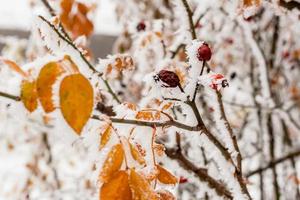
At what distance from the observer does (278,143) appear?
355 cm

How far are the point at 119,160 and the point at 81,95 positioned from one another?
0.43ft

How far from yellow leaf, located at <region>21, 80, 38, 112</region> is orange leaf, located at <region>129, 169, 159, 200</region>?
0.23 meters

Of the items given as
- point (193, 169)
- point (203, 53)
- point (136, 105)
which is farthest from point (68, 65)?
point (193, 169)

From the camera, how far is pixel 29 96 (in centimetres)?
85

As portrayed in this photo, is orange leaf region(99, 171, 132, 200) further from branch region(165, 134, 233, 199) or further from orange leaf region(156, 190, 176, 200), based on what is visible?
branch region(165, 134, 233, 199)

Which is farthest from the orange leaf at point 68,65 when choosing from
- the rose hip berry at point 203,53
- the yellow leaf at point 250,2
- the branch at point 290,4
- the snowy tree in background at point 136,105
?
the branch at point 290,4

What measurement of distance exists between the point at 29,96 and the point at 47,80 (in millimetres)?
89

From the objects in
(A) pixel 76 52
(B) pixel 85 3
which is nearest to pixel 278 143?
(B) pixel 85 3

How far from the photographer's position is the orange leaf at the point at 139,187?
0.74 meters

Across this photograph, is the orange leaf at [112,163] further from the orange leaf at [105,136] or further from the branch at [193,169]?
the branch at [193,169]

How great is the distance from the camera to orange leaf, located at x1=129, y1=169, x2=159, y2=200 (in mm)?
740

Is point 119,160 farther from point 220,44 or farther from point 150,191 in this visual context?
point 220,44

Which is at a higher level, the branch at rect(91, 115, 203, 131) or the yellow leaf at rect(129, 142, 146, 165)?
the branch at rect(91, 115, 203, 131)

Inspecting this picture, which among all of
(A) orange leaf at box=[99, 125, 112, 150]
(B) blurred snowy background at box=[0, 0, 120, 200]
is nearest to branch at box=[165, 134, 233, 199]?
(B) blurred snowy background at box=[0, 0, 120, 200]
